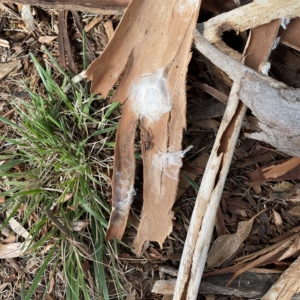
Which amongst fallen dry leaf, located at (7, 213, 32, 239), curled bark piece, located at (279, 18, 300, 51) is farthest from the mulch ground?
curled bark piece, located at (279, 18, 300, 51)

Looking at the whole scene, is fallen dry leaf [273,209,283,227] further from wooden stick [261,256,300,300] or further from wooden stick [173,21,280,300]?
wooden stick [173,21,280,300]

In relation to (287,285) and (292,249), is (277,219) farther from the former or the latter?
(287,285)

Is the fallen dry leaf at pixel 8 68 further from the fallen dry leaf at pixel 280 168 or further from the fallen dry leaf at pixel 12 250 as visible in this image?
the fallen dry leaf at pixel 280 168

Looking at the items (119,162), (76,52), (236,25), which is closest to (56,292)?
(119,162)

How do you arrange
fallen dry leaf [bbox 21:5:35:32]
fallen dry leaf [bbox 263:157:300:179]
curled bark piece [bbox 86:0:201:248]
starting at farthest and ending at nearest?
fallen dry leaf [bbox 21:5:35:32] → fallen dry leaf [bbox 263:157:300:179] → curled bark piece [bbox 86:0:201:248]

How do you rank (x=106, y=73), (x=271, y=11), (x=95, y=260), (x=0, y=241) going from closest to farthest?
(x=271, y=11)
(x=106, y=73)
(x=95, y=260)
(x=0, y=241)

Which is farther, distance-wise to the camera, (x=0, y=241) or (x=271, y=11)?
(x=0, y=241)

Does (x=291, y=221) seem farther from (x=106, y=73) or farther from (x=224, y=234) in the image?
(x=106, y=73)

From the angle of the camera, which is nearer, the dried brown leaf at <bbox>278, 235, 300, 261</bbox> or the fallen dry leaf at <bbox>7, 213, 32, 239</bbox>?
the dried brown leaf at <bbox>278, 235, 300, 261</bbox>

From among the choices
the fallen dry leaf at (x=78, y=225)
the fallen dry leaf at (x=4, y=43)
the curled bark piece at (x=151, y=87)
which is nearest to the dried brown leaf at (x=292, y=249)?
the curled bark piece at (x=151, y=87)

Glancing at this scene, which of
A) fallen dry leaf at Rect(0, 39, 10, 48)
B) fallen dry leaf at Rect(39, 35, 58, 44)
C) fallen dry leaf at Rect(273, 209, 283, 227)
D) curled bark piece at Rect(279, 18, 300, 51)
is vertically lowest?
fallen dry leaf at Rect(273, 209, 283, 227)
